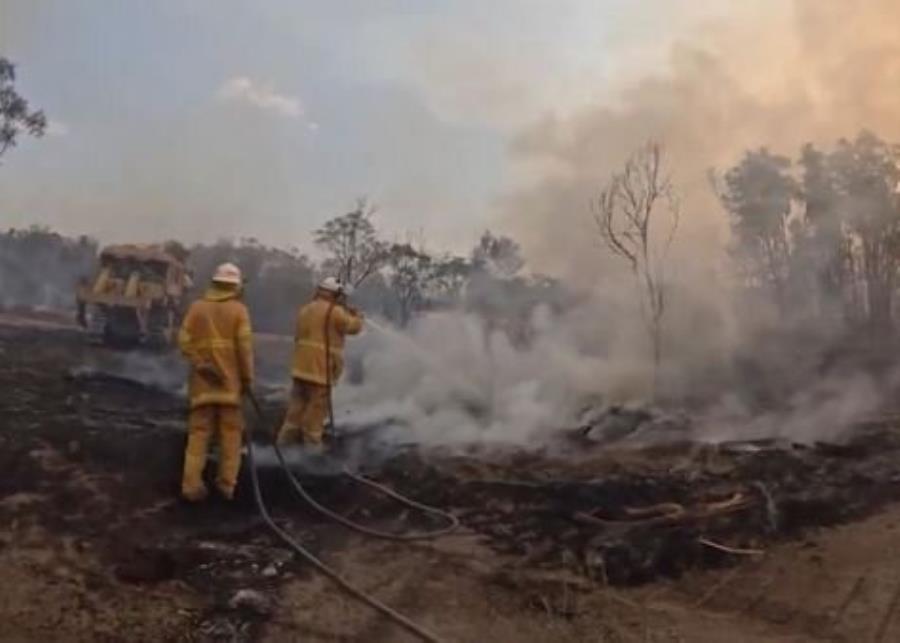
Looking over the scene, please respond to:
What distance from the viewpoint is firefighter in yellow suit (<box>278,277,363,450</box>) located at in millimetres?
8852

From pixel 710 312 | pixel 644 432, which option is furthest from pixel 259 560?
pixel 710 312

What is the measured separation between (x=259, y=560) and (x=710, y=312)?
1389cm

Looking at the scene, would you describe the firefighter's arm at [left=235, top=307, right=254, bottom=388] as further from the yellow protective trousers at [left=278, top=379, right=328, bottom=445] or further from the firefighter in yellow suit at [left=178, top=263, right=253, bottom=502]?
the yellow protective trousers at [left=278, top=379, right=328, bottom=445]

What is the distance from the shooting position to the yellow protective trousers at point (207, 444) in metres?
6.93

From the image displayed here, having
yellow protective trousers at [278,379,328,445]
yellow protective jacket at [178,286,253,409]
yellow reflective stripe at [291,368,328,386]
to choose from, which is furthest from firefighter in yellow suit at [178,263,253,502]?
yellow protective trousers at [278,379,328,445]

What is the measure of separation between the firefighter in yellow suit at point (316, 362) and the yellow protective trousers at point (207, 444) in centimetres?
171

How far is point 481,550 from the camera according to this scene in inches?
247

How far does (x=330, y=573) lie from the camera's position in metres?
5.54

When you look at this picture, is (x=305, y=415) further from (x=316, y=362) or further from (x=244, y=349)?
(x=244, y=349)

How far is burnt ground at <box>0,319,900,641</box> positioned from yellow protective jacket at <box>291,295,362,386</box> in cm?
107

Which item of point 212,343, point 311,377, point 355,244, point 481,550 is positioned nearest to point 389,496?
point 481,550

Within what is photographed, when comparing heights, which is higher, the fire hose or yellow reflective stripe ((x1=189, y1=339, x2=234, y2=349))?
yellow reflective stripe ((x1=189, y1=339, x2=234, y2=349))

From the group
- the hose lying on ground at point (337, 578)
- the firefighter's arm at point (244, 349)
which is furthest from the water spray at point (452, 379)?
the hose lying on ground at point (337, 578)

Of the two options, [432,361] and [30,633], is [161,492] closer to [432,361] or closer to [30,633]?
[30,633]
